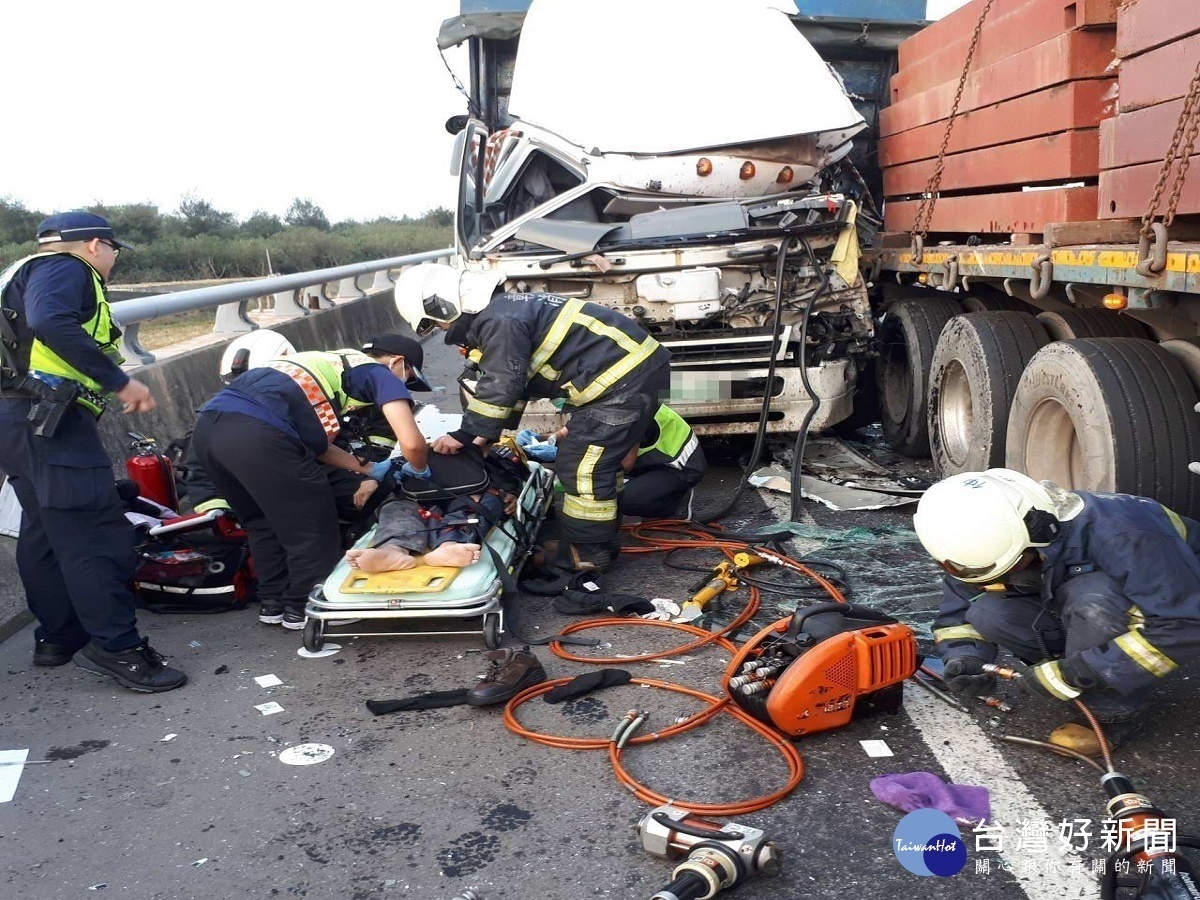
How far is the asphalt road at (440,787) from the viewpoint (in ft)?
8.98

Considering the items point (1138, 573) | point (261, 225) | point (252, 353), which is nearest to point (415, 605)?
point (252, 353)

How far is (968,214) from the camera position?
18.4 ft

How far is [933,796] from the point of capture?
2.97m

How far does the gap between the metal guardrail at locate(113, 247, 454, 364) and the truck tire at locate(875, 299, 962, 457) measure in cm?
452

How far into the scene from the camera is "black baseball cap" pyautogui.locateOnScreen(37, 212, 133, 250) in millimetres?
4004

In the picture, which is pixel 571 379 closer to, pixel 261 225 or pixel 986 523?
pixel 986 523

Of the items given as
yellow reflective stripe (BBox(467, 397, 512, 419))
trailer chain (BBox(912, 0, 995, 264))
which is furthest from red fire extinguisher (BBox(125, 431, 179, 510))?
trailer chain (BBox(912, 0, 995, 264))

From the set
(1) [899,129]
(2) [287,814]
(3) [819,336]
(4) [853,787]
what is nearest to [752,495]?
(3) [819,336]

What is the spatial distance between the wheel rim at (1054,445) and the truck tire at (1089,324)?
0.34 m

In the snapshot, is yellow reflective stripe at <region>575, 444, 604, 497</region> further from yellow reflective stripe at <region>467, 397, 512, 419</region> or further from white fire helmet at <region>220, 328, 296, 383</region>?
white fire helmet at <region>220, 328, 296, 383</region>

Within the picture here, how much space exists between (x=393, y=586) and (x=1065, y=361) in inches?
112

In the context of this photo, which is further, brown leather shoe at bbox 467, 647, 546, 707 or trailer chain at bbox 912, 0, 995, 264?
trailer chain at bbox 912, 0, 995, 264

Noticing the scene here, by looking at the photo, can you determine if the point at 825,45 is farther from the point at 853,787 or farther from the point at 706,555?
the point at 853,787

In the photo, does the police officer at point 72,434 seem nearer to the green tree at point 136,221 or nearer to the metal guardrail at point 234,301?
the metal guardrail at point 234,301
